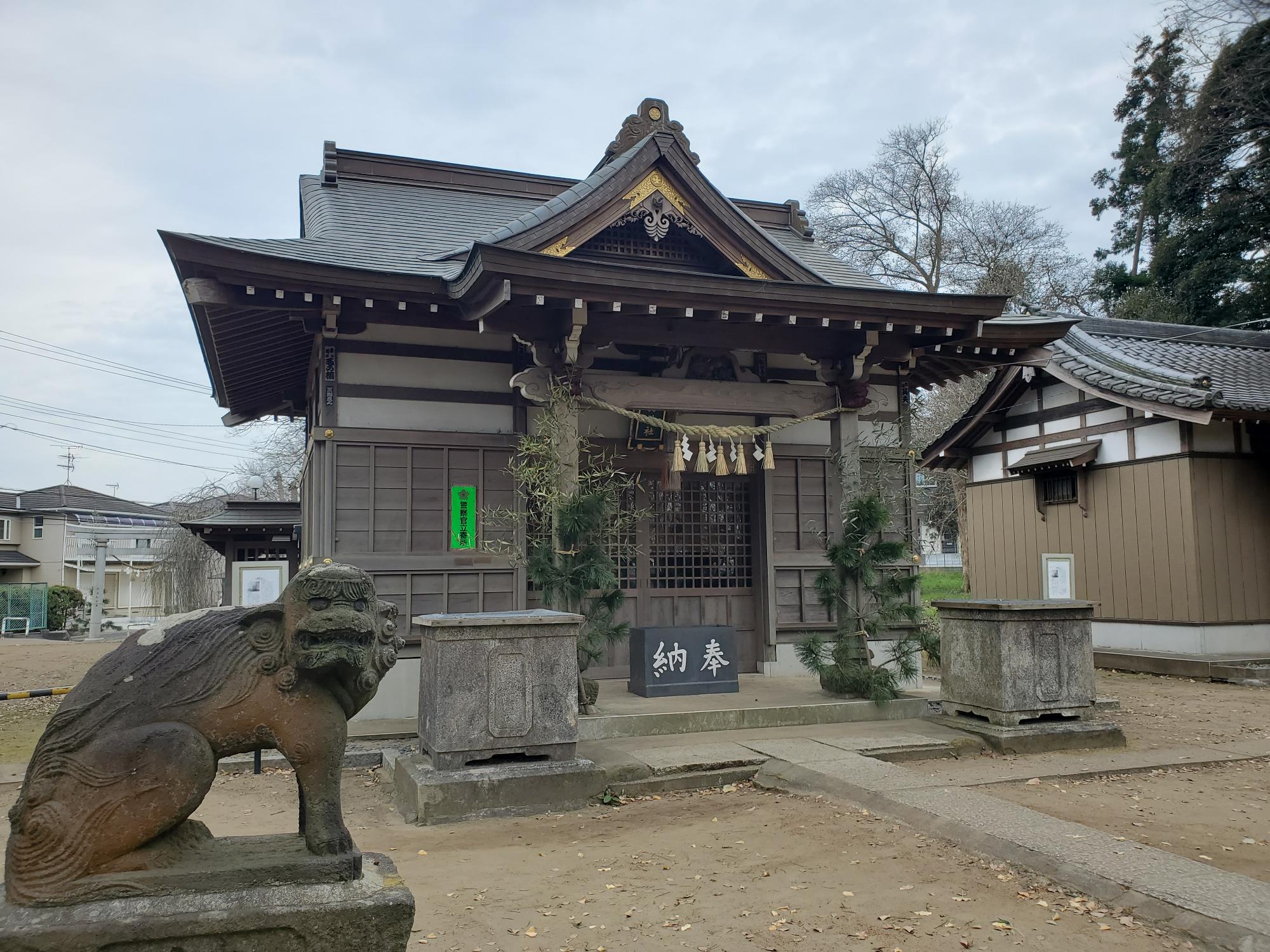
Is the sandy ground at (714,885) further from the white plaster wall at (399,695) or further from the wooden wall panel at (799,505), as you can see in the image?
the wooden wall panel at (799,505)

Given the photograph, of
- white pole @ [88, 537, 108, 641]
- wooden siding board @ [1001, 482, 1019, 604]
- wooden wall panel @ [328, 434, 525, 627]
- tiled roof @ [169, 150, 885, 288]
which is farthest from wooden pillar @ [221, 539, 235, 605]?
wooden siding board @ [1001, 482, 1019, 604]

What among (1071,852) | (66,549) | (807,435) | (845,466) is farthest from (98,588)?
(1071,852)

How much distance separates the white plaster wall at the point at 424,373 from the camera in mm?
8805

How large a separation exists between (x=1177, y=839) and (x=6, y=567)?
47.9 meters

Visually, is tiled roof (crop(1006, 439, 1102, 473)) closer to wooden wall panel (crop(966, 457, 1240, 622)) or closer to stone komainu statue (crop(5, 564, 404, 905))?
wooden wall panel (crop(966, 457, 1240, 622))

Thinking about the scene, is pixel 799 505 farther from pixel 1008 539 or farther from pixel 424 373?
pixel 1008 539

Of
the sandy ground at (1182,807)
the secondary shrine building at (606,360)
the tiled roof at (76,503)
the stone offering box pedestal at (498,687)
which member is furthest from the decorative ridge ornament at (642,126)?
the tiled roof at (76,503)

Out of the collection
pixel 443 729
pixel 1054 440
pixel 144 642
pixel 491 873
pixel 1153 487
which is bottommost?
pixel 491 873

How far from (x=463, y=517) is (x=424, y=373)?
63.8 inches

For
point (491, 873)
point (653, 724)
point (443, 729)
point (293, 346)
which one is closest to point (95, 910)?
point (491, 873)

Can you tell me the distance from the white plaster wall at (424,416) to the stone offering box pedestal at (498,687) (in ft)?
9.95

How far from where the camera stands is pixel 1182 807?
236 inches

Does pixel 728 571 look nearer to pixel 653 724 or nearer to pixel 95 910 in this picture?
pixel 653 724

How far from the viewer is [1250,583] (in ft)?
44.1
